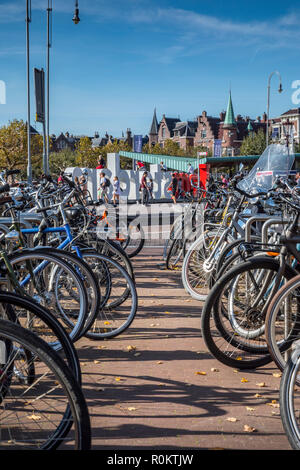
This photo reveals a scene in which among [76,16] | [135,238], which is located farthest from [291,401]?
[76,16]

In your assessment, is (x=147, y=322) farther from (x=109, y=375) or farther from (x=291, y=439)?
(x=291, y=439)

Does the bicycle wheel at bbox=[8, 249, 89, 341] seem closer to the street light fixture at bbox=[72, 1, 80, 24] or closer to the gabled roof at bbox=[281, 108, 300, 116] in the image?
the street light fixture at bbox=[72, 1, 80, 24]

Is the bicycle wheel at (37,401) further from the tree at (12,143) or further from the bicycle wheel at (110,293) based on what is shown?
the tree at (12,143)

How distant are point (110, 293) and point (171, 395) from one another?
1.69m

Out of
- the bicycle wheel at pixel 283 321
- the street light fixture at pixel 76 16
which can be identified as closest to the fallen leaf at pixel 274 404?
the bicycle wheel at pixel 283 321

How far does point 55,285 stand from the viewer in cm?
400

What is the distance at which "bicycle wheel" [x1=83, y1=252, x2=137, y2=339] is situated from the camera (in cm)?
457

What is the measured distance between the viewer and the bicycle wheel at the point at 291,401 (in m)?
2.35

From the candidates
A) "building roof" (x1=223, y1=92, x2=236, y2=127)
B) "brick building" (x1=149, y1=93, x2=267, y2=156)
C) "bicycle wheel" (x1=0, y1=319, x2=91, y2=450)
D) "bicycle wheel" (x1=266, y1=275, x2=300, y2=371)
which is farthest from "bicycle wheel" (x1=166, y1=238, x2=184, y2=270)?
"building roof" (x1=223, y1=92, x2=236, y2=127)

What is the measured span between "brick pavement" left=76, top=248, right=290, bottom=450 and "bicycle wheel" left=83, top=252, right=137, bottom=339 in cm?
12

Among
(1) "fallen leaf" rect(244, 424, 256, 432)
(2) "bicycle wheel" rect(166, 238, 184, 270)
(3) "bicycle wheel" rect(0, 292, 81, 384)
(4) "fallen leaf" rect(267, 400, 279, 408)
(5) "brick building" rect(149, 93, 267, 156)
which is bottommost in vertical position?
(4) "fallen leaf" rect(267, 400, 279, 408)

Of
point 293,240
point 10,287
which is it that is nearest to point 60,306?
point 10,287

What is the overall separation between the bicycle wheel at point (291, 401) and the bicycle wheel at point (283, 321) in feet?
2.32

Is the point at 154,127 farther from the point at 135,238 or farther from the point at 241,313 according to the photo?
the point at 241,313
